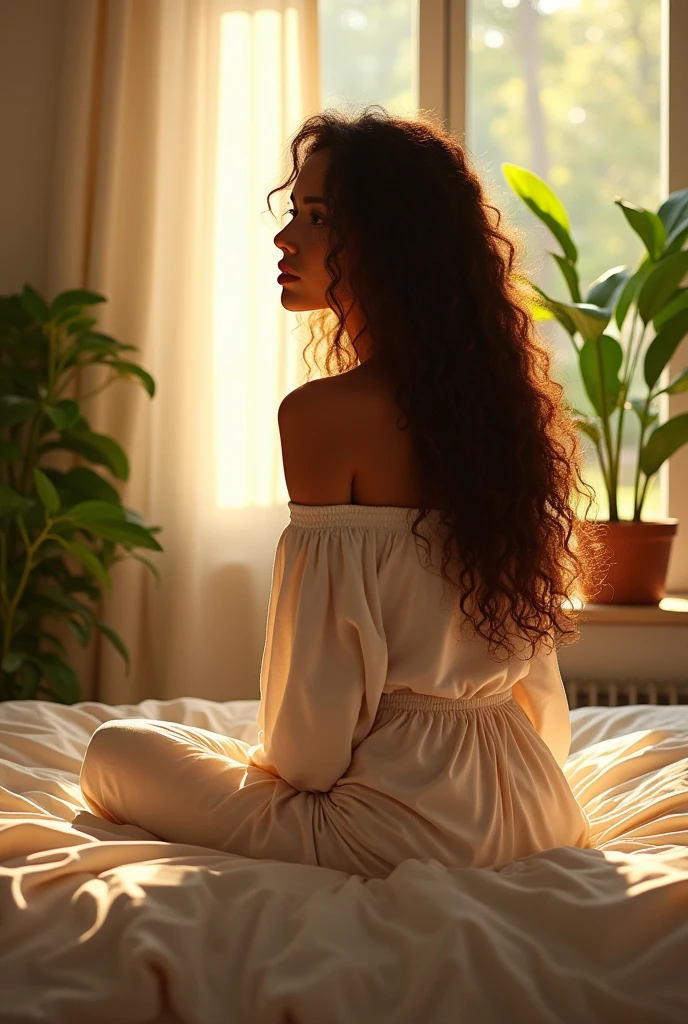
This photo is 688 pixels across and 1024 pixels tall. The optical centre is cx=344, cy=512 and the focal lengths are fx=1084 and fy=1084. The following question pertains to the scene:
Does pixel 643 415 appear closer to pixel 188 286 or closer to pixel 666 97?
pixel 666 97

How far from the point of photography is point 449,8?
290 cm

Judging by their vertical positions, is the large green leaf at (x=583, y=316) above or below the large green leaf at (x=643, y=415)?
above

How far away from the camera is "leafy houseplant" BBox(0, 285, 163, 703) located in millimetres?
2457

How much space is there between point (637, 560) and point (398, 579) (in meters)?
1.40

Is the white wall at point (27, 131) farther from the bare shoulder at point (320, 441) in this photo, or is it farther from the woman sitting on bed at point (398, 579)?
the bare shoulder at point (320, 441)

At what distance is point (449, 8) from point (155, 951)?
104 inches

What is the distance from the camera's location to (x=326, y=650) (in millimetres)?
1229

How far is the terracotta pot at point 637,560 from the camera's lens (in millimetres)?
2459

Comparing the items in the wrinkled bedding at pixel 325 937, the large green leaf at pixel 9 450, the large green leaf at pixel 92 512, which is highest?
the large green leaf at pixel 9 450

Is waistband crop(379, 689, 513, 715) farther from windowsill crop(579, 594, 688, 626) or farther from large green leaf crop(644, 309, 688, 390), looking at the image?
large green leaf crop(644, 309, 688, 390)

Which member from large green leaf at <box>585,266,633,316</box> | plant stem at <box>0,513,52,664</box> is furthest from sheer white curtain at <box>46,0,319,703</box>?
large green leaf at <box>585,266,633,316</box>

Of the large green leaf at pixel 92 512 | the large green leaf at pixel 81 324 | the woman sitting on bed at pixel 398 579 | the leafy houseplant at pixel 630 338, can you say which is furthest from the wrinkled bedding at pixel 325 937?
the large green leaf at pixel 81 324

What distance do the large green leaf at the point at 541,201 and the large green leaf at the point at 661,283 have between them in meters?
0.22

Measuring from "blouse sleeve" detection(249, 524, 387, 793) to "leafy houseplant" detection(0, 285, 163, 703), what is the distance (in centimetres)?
122
